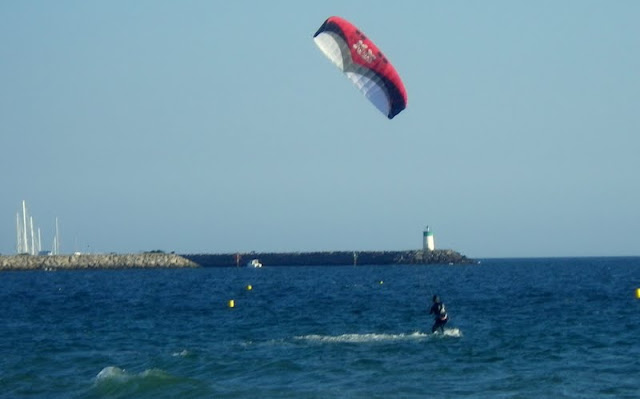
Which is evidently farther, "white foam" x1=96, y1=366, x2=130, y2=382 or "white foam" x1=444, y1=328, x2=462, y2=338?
"white foam" x1=444, y1=328, x2=462, y2=338

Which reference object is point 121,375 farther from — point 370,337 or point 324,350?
point 370,337

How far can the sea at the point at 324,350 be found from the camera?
75.1ft

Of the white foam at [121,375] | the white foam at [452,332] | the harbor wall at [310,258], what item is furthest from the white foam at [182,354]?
the harbor wall at [310,258]

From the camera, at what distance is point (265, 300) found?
52.5 meters

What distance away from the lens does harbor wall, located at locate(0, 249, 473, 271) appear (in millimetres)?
123375

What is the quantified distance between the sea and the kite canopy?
594 cm

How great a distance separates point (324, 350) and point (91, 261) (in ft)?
336

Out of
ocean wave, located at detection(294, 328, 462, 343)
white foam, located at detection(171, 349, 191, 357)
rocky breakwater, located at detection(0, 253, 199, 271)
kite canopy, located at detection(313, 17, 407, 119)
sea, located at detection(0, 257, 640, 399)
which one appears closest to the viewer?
sea, located at detection(0, 257, 640, 399)

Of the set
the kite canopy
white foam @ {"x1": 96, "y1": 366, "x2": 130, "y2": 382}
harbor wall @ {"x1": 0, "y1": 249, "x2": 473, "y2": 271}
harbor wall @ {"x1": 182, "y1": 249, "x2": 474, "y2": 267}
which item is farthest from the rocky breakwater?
the kite canopy

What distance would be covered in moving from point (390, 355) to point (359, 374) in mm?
3070

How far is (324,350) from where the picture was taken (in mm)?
28156

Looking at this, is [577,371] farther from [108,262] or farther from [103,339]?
[108,262]

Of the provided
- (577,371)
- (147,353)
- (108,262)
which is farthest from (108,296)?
(108,262)

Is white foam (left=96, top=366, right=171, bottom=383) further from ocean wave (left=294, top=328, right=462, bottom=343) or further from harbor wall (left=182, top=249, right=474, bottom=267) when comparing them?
harbor wall (left=182, top=249, right=474, bottom=267)
